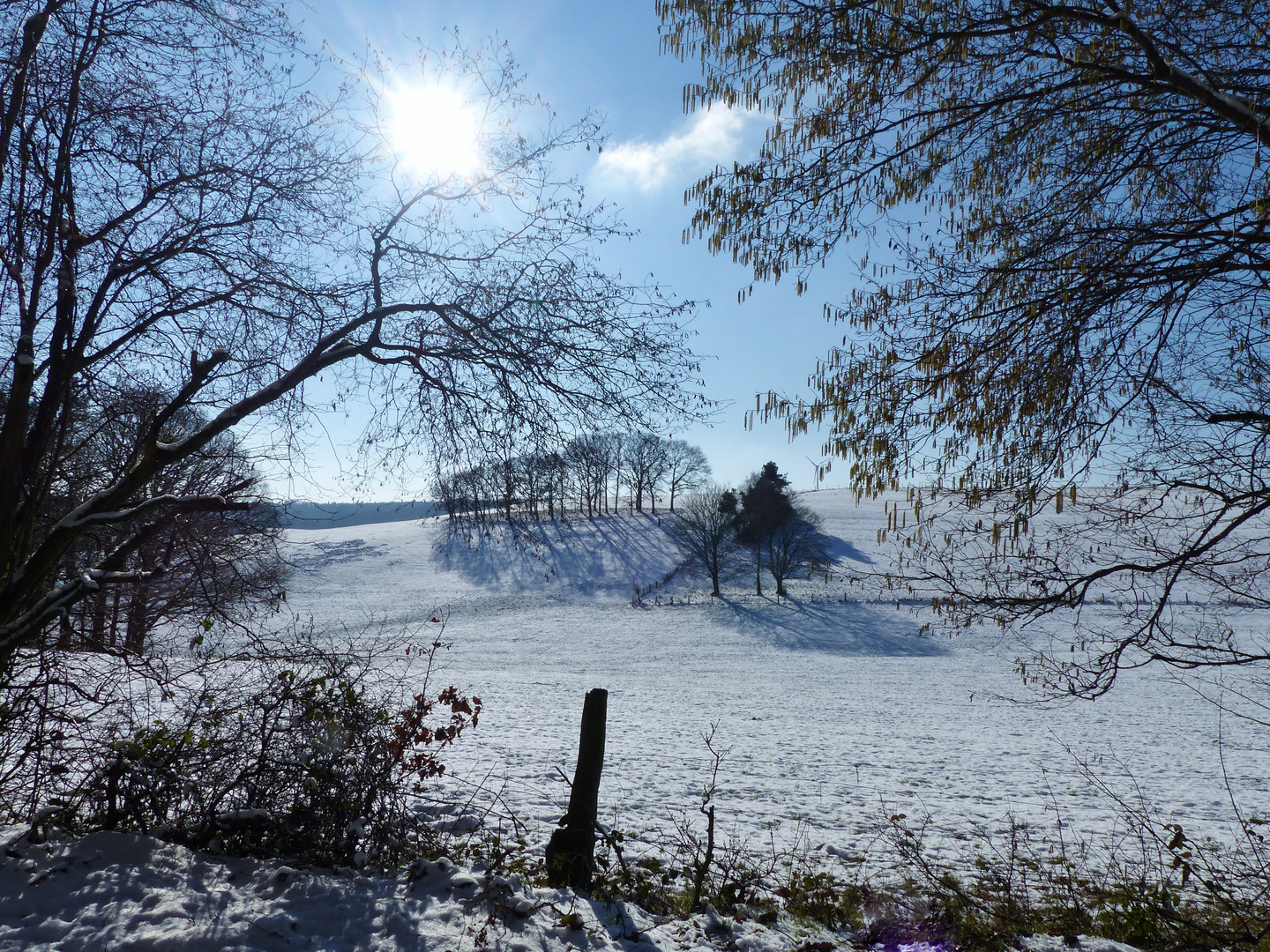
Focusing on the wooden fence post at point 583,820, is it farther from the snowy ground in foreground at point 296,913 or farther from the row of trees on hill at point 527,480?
the row of trees on hill at point 527,480

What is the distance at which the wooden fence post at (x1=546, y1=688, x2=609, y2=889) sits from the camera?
457cm

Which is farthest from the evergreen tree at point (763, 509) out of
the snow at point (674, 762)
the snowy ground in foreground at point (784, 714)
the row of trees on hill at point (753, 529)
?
Result: the snow at point (674, 762)

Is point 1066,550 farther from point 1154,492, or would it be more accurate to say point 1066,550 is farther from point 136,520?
point 136,520

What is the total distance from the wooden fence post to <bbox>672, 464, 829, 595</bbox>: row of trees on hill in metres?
34.7

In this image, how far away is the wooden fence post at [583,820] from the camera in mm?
4574

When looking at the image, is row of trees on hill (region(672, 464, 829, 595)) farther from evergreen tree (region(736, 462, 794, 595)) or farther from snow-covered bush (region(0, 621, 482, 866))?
snow-covered bush (region(0, 621, 482, 866))

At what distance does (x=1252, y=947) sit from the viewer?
3934 millimetres

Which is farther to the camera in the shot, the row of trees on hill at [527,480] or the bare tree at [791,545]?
the bare tree at [791,545]

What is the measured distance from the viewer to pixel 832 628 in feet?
105

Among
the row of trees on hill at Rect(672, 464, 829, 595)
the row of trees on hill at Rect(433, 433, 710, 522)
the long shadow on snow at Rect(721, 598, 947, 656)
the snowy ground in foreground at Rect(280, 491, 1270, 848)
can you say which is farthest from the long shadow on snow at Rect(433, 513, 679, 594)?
the row of trees on hill at Rect(433, 433, 710, 522)

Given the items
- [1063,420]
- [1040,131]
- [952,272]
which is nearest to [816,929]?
[1063,420]

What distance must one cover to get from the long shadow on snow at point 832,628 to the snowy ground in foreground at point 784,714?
0.50 feet

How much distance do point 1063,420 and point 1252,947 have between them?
3142 mm

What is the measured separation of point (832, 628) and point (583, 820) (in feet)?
95.7
